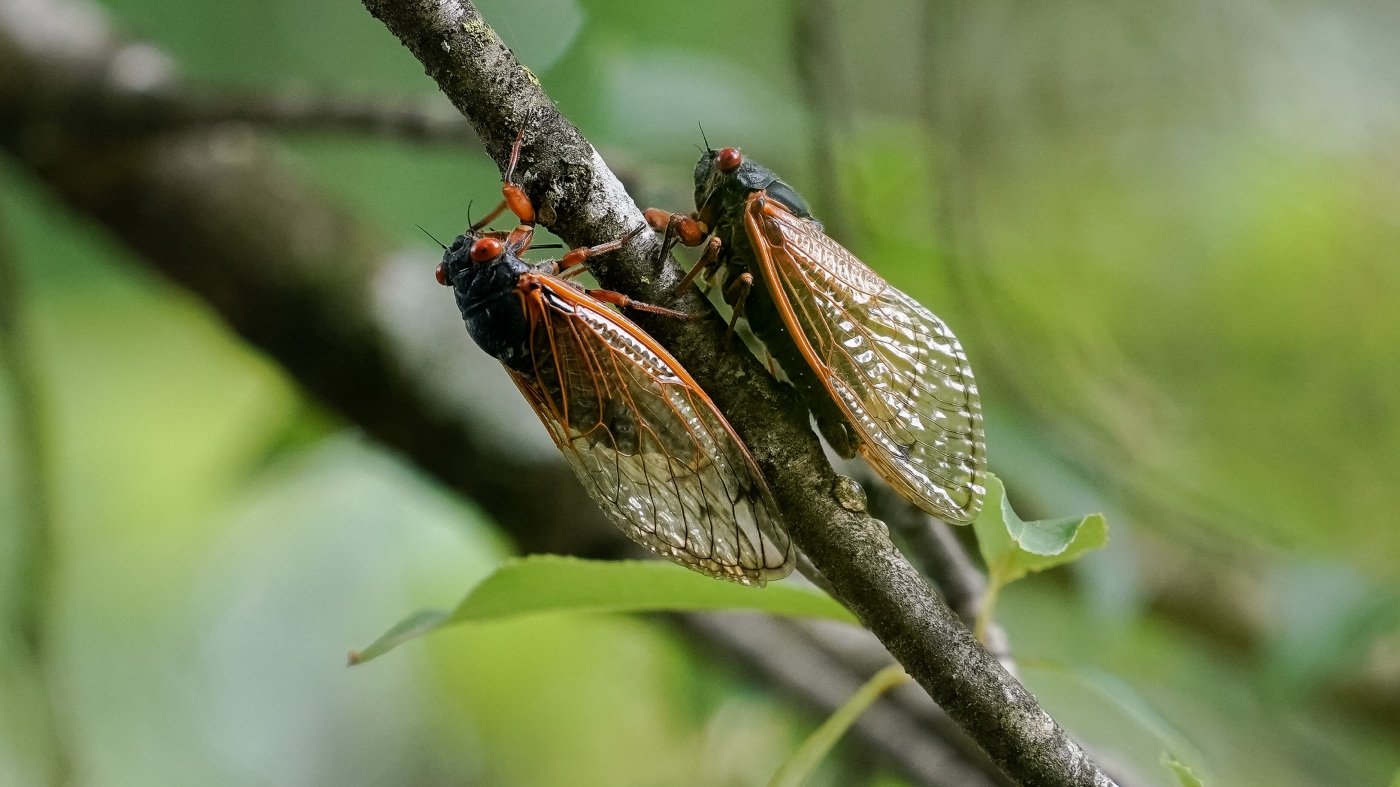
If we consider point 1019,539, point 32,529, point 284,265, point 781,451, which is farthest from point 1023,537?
point 32,529

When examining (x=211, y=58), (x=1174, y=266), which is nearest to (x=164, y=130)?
(x=211, y=58)

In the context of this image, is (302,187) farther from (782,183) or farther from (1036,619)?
(1036,619)

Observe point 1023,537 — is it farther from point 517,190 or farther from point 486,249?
point 486,249

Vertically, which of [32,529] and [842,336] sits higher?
[842,336]

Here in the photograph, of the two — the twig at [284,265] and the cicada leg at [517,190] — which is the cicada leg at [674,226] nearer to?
the cicada leg at [517,190]

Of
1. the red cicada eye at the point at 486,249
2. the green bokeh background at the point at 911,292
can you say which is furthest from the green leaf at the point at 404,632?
the green bokeh background at the point at 911,292

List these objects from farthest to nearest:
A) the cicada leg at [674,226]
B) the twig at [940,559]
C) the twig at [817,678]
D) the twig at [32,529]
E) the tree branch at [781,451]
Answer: the twig at [32,529]
the twig at [817,678]
the twig at [940,559]
the cicada leg at [674,226]
the tree branch at [781,451]

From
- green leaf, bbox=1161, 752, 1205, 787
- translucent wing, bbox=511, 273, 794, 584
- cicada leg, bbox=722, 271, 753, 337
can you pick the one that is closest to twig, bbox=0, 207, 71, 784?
translucent wing, bbox=511, 273, 794, 584
